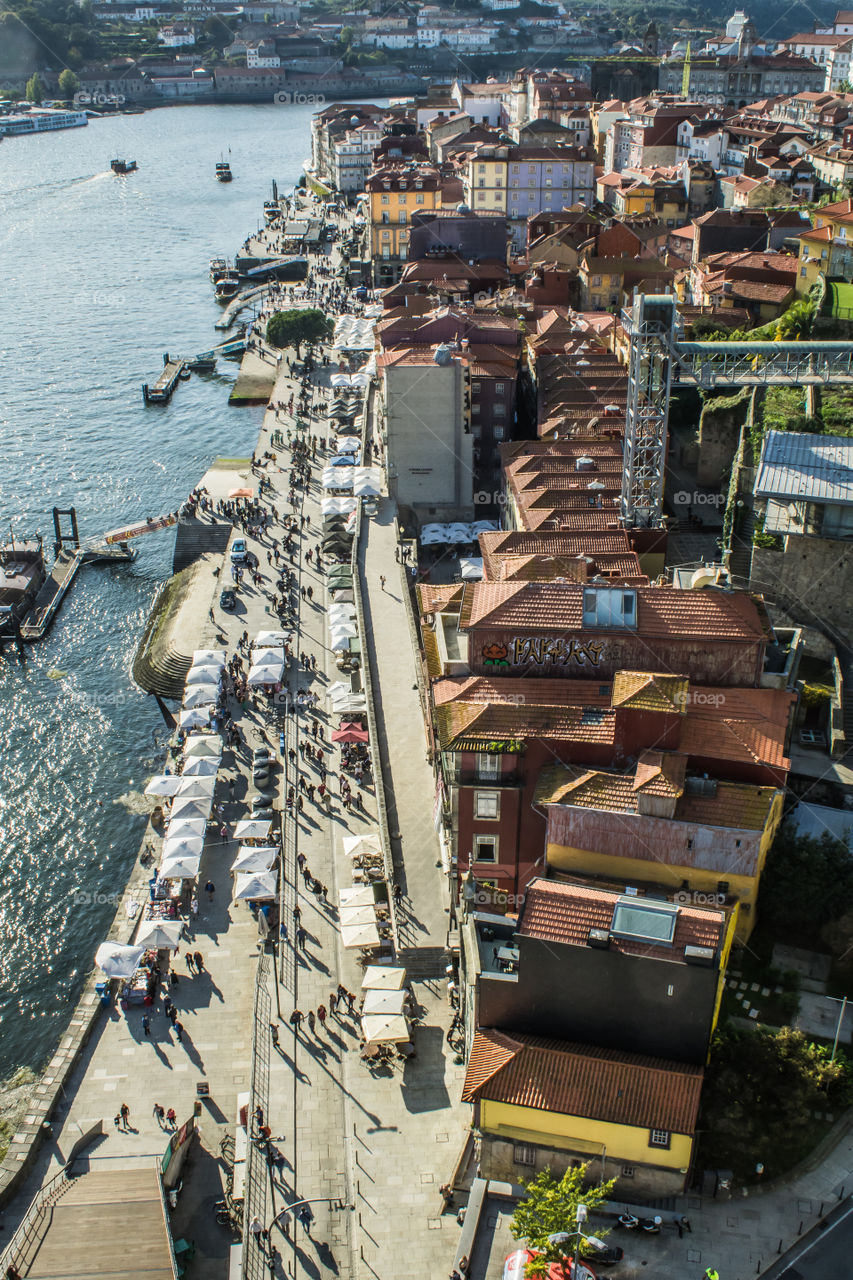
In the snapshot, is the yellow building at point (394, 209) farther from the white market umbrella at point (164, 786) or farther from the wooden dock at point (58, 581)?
the white market umbrella at point (164, 786)

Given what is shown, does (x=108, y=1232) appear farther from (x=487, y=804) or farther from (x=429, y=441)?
(x=429, y=441)

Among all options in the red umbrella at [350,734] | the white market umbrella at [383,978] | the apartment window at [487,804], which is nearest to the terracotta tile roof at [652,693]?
the apartment window at [487,804]

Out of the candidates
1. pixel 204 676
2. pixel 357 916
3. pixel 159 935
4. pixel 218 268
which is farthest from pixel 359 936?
pixel 218 268

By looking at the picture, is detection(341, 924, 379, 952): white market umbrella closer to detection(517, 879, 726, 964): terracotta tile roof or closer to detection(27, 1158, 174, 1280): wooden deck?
detection(27, 1158, 174, 1280): wooden deck

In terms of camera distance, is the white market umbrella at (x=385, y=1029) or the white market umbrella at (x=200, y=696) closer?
the white market umbrella at (x=385, y=1029)

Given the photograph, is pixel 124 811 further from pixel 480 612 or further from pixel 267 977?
pixel 480 612
